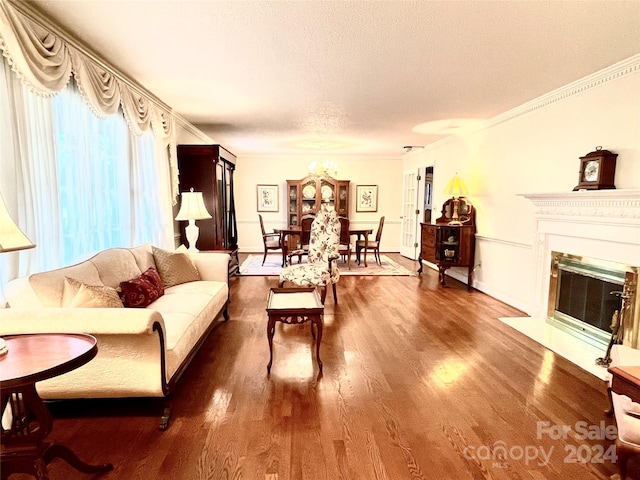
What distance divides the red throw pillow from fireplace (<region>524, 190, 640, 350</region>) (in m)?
3.74

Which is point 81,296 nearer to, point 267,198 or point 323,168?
point 323,168

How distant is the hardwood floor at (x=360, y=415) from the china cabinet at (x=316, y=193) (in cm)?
514

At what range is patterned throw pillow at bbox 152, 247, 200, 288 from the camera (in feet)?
11.1

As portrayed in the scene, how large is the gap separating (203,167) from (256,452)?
4.05 meters

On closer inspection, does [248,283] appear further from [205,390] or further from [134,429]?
[134,429]

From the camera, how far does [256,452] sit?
70.1 inches

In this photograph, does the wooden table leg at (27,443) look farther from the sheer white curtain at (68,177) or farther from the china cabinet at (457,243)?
the china cabinet at (457,243)

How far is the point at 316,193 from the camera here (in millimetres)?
8148

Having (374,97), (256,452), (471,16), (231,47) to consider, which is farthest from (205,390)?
(374,97)


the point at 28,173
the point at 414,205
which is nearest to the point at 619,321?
the point at 28,173

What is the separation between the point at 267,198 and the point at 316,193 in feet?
4.08

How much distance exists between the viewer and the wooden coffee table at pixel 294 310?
8.46 ft

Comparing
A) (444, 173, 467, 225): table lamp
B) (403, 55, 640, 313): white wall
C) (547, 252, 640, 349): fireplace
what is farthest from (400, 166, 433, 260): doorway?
(547, 252, 640, 349): fireplace

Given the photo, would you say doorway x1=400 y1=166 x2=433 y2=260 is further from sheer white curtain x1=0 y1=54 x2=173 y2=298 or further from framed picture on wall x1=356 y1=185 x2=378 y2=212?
sheer white curtain x1=0 y1=54 x2=173 y2=298
